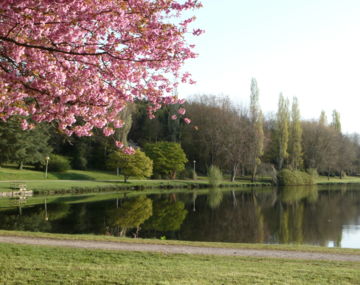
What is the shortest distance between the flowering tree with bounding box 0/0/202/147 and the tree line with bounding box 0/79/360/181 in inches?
1465

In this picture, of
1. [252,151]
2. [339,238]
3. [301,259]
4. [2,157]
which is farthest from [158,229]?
[252,151]

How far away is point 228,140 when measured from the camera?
59500mm

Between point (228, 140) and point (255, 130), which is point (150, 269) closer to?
point (255, 130)

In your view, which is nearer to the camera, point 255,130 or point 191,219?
point 191,219

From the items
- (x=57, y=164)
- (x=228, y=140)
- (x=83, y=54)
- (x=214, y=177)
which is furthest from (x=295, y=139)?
(x=83, y=54)

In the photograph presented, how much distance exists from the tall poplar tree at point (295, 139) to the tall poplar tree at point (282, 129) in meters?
1.30

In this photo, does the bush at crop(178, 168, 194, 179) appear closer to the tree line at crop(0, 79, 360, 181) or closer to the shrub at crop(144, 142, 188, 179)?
the tree line at crop(0, 79, 360, 181)

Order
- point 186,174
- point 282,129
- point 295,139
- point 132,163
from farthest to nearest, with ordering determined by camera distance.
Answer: point 295,139 → point 282,129 → point 186,174 → point 132,163

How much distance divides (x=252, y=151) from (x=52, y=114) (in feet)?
165

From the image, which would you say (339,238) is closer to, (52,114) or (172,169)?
(52,114)

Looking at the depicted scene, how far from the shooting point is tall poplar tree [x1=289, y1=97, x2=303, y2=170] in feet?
211

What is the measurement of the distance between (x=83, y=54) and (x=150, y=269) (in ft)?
14.8

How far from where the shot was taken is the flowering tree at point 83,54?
6223 millimetres

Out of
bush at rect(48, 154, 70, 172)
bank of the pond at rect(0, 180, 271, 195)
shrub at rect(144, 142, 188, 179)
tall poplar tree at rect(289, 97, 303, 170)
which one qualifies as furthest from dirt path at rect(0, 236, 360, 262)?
tall poplar tree at rect(289, 97, 303, 170)
